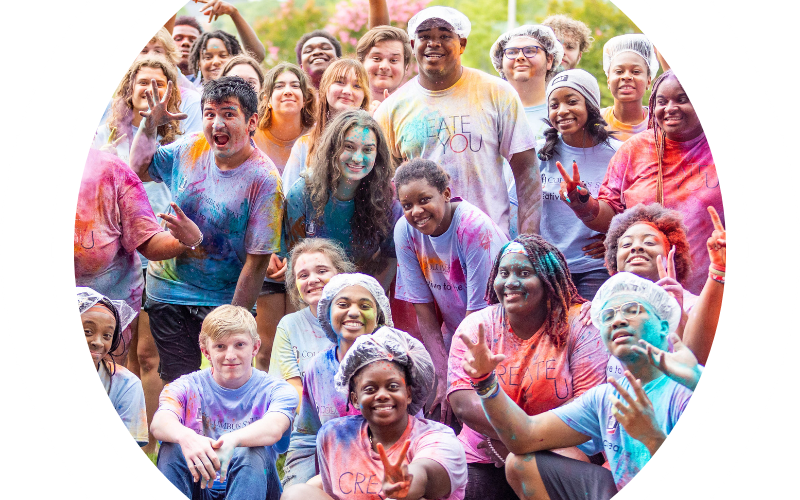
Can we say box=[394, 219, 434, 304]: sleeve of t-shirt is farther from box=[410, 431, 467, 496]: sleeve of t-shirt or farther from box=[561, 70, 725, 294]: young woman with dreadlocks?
box=[561, 70, 725, 294]: young woman with dreadlocks

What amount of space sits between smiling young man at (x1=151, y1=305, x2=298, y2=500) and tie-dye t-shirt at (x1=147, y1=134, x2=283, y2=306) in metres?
0.22

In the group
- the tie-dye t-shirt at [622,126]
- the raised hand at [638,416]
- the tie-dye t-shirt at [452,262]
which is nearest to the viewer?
the raised hand at [638,416]

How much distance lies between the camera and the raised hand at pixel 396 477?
4.25 metres

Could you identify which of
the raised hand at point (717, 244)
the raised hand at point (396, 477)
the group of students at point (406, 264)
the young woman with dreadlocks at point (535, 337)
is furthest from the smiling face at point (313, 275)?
the raised hand at point (717, 244)

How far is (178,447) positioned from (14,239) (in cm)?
126

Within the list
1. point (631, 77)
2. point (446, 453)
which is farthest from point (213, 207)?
point (631, 77)

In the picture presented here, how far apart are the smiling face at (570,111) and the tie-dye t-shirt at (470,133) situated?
165 mm

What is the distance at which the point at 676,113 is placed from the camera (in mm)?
4590

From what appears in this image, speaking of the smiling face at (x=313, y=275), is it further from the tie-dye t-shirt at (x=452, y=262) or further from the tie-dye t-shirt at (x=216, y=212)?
the tie-dye t-shirt at (x=452, y=262)

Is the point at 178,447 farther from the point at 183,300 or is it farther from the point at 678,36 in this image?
the point at 678,36

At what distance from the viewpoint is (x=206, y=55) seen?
16.6ft

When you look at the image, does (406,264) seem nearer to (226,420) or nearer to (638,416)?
(226,420)

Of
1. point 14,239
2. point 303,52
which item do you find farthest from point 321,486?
point 303,52

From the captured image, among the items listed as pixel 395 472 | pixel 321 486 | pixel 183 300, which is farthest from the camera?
pixel 183 300
